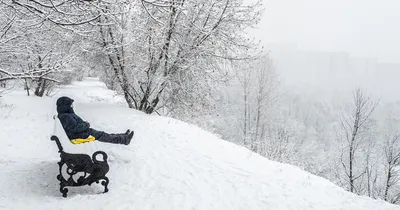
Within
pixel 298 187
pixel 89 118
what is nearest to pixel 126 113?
pixel 89 118

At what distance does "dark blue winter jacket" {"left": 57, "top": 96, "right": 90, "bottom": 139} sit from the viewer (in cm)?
556

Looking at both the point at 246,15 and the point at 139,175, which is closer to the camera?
the point at 139,175

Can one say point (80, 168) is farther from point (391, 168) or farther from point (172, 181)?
point (391, 168)

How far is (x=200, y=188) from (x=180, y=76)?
8.82 meters

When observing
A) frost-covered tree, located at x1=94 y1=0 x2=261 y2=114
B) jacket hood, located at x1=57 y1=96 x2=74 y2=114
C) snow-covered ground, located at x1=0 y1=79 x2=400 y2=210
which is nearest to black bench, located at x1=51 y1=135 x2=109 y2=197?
snow-covered ground, located at x1=0 y1=79 x2=400 y2=210

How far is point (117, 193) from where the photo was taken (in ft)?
18.1

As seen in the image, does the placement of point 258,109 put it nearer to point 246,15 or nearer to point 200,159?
point 246,15

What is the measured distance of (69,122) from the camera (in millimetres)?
5551

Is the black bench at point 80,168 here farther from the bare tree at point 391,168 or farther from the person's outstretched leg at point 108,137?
the bare tree at point 391,168

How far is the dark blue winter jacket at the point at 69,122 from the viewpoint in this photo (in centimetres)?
556

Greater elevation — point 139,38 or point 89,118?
point 139,38

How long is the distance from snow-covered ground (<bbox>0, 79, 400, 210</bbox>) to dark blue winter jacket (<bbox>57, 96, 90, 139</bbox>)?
24 centimetres

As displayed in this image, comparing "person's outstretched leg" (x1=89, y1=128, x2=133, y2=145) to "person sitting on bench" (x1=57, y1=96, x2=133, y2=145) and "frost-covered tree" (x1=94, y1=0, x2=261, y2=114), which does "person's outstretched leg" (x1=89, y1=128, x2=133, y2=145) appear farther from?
"frost-covered tree" (x1=94, y1=0, x2=261, y2=114)

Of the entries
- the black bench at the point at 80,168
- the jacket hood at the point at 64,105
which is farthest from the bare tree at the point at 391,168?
the jacket hood at the point at 64,105
